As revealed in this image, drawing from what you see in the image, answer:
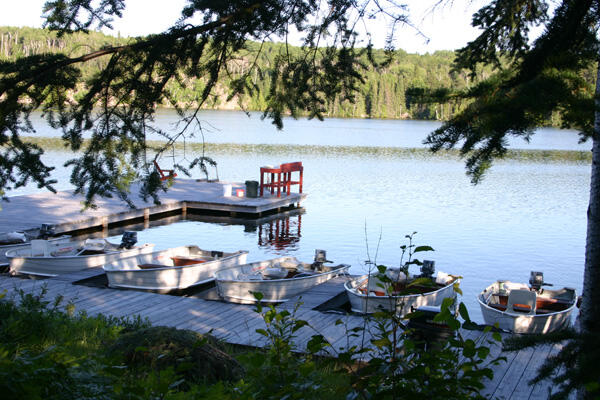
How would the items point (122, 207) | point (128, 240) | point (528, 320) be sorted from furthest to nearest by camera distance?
1. point (122, 207)
2. point (128, 240)
3. point (528, 320)

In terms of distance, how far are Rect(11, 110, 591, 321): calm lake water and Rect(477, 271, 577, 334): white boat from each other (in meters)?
1.78

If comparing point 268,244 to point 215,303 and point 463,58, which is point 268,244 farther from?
point 463,58

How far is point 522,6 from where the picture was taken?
4.92 metres

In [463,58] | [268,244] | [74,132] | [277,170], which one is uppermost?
[463,58]

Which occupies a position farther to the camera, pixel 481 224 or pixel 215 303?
pixel 481 224

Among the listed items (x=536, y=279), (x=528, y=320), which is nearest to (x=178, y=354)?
(x=528, y=320)

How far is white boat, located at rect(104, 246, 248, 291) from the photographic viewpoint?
37.7 ft

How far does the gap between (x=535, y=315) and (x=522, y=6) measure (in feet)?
21.1

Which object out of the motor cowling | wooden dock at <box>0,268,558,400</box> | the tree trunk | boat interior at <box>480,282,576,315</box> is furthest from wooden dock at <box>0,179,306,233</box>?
the tree trunk

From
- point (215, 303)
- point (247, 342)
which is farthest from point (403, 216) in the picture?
point (247, 342)

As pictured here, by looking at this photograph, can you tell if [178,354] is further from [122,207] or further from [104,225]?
[122,207]

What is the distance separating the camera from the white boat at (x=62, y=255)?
12.2 meters

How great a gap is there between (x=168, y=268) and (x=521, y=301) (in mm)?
6550

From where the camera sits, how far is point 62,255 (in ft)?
41.8
